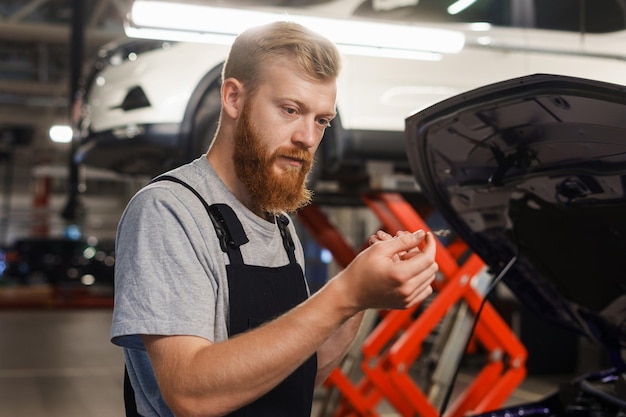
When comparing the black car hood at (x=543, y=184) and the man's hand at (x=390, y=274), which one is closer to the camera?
the man's hand at (x=390, y=274)

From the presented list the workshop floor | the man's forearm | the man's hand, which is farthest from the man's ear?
the workshop floor

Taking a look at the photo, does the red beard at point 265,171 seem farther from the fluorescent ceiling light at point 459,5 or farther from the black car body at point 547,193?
the fluorescent ceiling light at point 459,5

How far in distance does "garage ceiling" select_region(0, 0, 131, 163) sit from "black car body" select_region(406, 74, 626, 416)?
7.77m

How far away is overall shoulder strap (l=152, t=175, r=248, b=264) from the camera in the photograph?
1391 mm

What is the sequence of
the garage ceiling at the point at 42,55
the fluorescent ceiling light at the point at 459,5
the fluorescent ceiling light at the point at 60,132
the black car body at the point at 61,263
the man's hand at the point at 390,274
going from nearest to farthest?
the man's hand at the point at 390,274 → the fluorescent ceiling light at the point at 459,5 → the garage ceiling at the point at 42,55 → the fluorescent ceiling light at the point at 60,132 → the black car body at the point at 61,263

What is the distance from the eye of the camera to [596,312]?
2.29 metres

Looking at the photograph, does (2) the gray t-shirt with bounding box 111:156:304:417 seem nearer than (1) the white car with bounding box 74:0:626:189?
Yes

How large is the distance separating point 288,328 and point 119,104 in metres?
3.89

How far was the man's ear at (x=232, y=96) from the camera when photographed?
144 centimetres

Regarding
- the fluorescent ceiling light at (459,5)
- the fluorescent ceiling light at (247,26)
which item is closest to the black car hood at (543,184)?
the fluorescent ceiling light at (247,26)

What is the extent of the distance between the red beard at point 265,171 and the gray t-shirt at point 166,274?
0.06 meters

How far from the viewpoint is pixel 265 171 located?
141cm

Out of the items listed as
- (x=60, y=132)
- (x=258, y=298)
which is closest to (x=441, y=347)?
(x=258, y=298)

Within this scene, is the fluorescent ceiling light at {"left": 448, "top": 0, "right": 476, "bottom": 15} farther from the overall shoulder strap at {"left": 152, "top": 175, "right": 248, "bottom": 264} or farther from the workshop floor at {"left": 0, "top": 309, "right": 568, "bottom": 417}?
the overall shoulder strap at {"left": 152, "top": 175, "right": 248, "bottom": 264}
